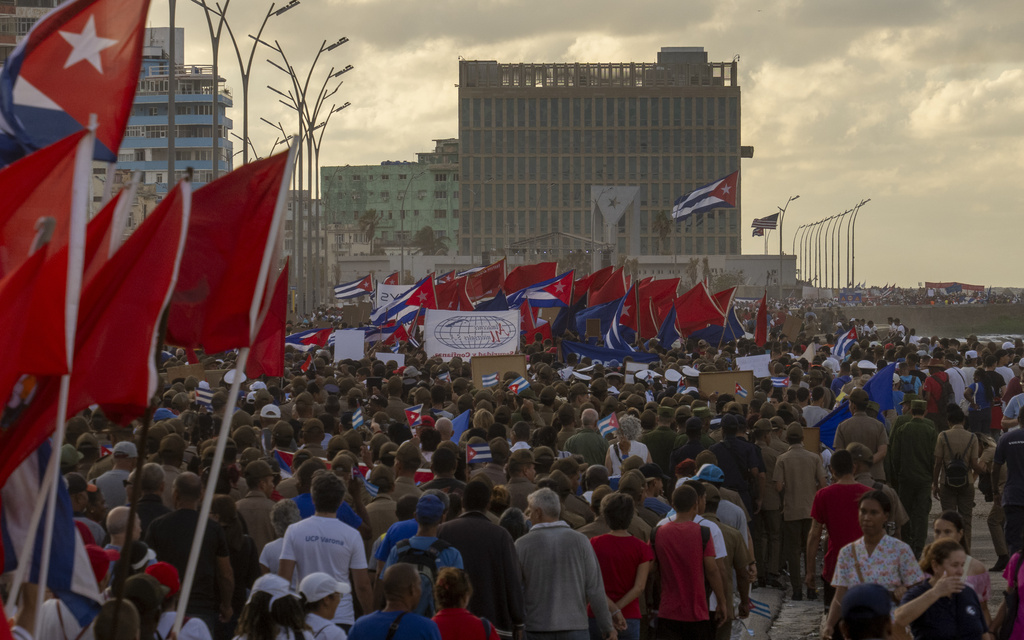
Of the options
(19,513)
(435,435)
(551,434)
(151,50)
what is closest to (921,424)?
(551,434)

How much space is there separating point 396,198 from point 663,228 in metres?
43.3

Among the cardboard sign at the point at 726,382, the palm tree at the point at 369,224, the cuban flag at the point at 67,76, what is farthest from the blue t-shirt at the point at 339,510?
the palm tree at the point at 369,224

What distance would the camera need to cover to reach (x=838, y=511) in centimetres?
865

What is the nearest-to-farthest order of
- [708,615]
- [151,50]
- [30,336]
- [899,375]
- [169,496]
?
[30,336] → [708,615] → [169,496] → [899,375] → [151,50]

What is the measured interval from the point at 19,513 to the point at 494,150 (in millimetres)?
154283

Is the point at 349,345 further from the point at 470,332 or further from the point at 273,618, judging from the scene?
the point at 273,618

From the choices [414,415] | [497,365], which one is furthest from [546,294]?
[414,415]

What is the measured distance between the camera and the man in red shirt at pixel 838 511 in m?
8.59

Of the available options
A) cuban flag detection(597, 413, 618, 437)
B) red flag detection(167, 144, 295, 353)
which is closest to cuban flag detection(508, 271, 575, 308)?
cuban flag detection(597, 413, 618, 437)

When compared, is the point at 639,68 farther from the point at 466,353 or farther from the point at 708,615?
the point at 708,615

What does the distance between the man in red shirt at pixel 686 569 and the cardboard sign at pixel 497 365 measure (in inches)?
374

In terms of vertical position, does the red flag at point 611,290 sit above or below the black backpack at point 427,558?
above

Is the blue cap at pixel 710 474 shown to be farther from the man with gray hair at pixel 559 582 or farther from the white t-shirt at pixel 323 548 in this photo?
the white t-shirt at pixel 323 548

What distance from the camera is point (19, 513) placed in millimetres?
4938
